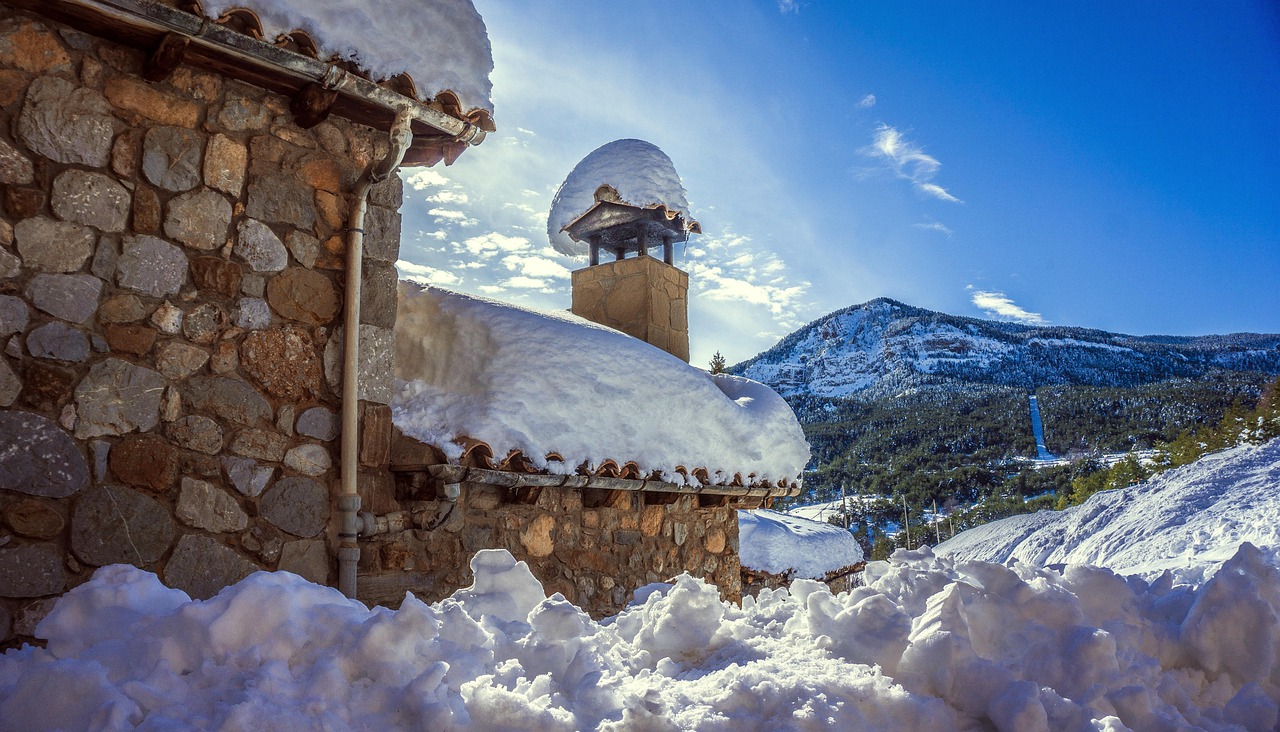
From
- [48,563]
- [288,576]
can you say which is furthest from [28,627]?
[288,576]

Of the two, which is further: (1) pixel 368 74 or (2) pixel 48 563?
(1) pixel 368 74

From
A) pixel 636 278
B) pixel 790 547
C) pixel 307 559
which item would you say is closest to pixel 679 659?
pixel 307 559

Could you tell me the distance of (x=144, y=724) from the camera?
132 cm

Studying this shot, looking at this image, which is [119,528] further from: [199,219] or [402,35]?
[402,35]

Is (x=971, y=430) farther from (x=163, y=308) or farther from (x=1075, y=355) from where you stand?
(x=163, y=308)

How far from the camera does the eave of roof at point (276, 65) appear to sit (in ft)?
9.36

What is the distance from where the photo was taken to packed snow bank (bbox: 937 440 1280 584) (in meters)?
5.38

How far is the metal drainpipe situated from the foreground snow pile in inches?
54.4

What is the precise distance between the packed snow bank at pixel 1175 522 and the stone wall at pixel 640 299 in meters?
A: 2.77

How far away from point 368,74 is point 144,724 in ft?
8.97

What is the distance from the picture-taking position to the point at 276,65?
10.4 feet

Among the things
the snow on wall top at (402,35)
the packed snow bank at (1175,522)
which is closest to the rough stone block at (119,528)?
the snow on wall top at (402,35)

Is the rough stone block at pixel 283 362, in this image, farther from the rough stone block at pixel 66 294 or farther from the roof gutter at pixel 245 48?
the roof gutter at pixel 245 48

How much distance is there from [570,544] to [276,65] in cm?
289
